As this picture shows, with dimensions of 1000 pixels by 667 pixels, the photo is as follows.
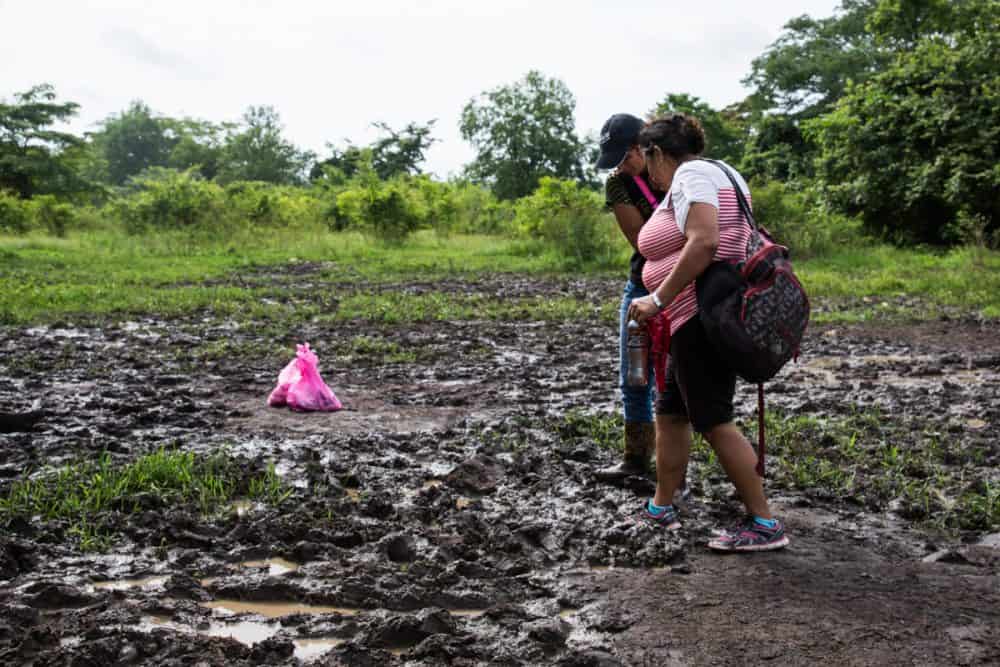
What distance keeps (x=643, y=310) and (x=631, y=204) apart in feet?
3.18

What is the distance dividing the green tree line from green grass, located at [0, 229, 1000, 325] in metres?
1.53

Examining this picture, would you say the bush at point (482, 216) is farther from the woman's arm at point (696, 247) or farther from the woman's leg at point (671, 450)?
the woman's arm at point (696, 247)

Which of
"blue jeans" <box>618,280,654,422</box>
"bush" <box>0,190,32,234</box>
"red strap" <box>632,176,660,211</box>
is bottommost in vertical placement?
"blue jeans" <box>618,280,654,422</box>

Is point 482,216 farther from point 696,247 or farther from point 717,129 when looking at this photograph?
point 696,247

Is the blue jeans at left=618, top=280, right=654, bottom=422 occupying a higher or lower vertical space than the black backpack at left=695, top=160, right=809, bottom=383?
lower

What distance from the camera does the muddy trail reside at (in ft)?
9.74

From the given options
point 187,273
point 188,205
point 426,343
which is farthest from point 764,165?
point 426,343

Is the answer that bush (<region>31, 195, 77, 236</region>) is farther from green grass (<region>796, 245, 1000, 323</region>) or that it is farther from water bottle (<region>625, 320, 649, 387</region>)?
water bottle (<region>625, 320, 649, 387</region>)

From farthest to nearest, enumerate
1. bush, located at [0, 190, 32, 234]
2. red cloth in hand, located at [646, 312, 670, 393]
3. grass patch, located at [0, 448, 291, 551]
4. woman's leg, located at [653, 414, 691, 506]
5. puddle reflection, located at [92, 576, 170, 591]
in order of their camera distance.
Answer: bush, located at [0, 190, 32, 234], grass patch, located at [0, 448, 291, 551], woman's leg, located at [653, 414, 691, 506], red cloth in hand, located at [646, 312, 670, 393], puddle reflection, located at [92, 576, 170, 591]

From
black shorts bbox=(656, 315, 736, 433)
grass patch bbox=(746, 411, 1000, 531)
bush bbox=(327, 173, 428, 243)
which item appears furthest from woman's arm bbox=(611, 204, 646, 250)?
bush bbox=(327, 173, 428, 243)

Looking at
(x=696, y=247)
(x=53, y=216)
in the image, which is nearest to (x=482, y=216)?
(x=53, y=216)

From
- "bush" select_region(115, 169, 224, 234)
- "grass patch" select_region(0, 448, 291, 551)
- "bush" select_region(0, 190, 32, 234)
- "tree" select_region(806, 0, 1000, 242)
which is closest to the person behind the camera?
"grass patch" select_region(0, 448, 291, 551)

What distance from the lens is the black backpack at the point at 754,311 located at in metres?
3.44

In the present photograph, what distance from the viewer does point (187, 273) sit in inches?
686
